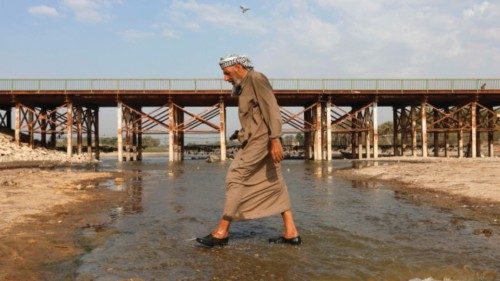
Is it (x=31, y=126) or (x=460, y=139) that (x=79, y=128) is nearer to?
(x=31, y=126)

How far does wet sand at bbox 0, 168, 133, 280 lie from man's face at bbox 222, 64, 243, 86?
86.6 inches

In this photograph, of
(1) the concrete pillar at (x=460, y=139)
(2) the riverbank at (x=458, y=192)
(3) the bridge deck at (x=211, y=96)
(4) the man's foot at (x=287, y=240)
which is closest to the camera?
(4) the man's foot at (x=287, y=240)

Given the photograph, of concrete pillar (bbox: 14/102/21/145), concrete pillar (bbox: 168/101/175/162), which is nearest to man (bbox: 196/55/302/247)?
concrete pillar (bbox: 168/101/175/162)

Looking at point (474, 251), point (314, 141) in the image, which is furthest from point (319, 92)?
point (474, 251)

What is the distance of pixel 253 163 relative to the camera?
443cm

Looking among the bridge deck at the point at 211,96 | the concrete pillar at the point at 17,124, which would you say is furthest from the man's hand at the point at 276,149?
the concrete pillar at the point at 17,124

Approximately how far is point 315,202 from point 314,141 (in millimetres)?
25207

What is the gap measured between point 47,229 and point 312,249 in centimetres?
308

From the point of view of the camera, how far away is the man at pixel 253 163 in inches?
173

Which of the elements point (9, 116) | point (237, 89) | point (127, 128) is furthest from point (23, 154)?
point (237, 89)

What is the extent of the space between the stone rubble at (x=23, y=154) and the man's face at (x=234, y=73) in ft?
84.1

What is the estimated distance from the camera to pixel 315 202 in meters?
7.99

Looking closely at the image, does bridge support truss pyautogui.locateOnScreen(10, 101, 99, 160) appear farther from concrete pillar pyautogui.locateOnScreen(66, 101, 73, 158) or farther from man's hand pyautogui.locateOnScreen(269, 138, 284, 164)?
man's hand pyautogui.locateOnScreen(269, 138, 284, 164)

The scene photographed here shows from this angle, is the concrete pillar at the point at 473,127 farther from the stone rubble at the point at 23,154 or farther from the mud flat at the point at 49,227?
the mud flat at the point at 49,227
